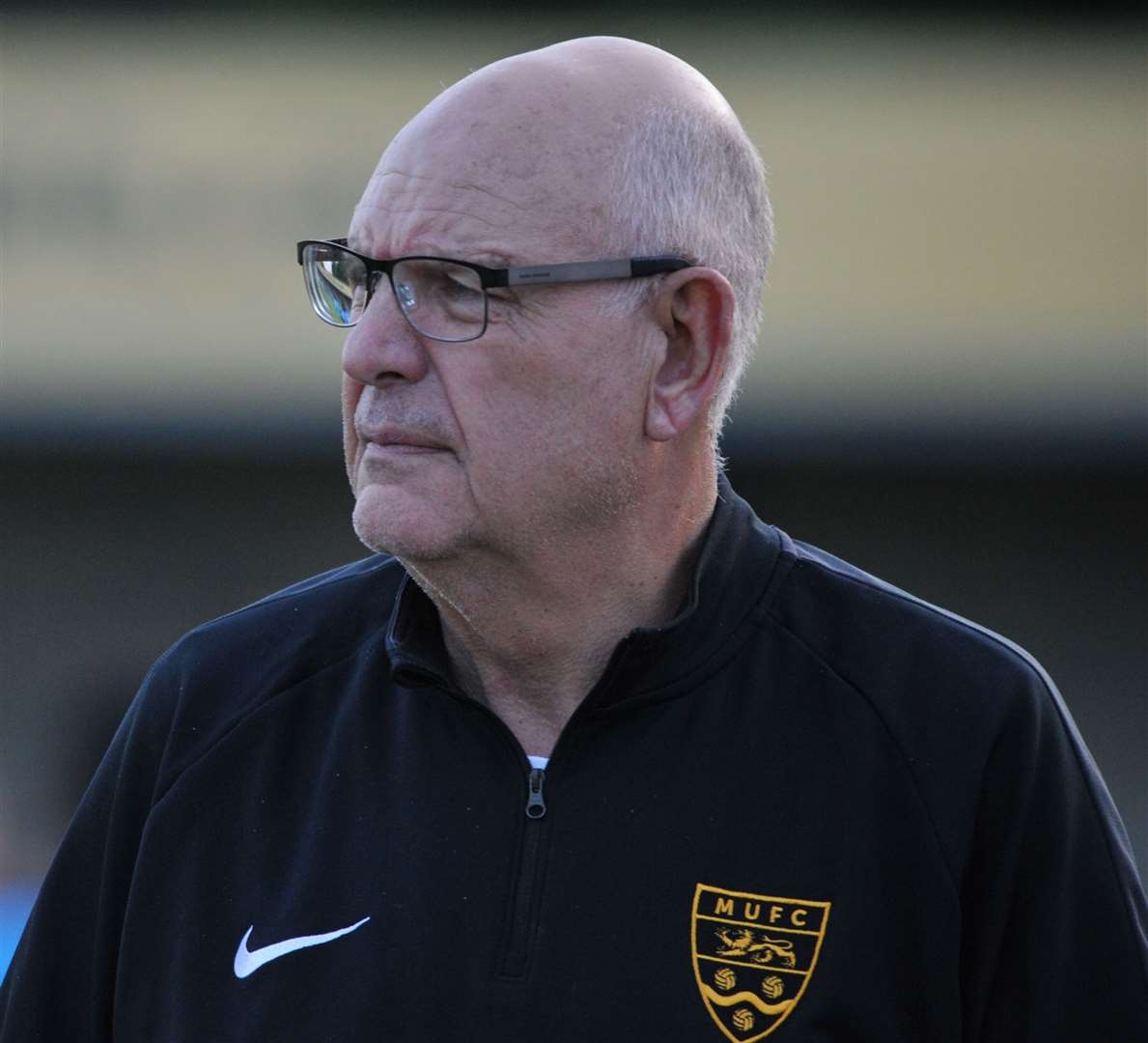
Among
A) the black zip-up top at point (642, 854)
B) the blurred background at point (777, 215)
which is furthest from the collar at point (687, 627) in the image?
the blurred background at point (777, 215)

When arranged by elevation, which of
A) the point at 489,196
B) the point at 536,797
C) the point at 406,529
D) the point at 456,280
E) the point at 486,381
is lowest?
the point at 536,797

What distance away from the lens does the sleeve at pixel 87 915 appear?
233 cm

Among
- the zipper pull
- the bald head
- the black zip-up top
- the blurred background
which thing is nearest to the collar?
the black zip-up top

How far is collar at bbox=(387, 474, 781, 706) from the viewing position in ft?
7.20

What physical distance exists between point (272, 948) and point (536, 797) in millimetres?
392

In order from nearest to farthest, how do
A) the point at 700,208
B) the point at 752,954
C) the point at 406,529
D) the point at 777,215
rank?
the point at 752,954 < the point at 406,529 < the point at 700,208 < the point at 777,215

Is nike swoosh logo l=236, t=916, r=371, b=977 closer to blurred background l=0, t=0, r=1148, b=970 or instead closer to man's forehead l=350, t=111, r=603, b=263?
man's forehead l=350, t=111, r=603, b=263

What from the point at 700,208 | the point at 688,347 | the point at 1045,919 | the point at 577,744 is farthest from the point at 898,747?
the point at 700,208

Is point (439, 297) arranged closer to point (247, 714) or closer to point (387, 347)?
point (387, 347)

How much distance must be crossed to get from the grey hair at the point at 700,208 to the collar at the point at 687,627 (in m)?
0.16

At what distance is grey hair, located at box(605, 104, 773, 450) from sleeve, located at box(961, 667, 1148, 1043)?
656 millimetres

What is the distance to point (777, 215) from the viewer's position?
8109 millimetres

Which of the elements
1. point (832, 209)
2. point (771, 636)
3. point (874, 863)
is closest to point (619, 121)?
point (771, 636)

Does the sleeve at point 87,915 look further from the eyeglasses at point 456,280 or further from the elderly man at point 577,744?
the eyeglasses at point 456,280
